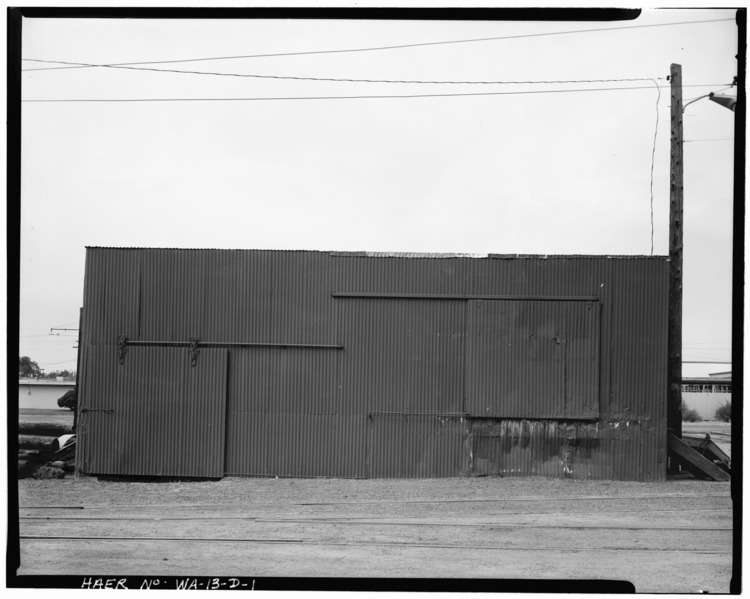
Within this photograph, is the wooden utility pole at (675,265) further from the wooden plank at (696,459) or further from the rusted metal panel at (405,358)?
the rusted metal panel at (405,358)

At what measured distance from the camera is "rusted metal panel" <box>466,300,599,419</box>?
1681cm

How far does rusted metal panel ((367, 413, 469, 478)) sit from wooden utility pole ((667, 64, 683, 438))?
460cm

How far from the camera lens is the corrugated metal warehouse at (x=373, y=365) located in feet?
55.2

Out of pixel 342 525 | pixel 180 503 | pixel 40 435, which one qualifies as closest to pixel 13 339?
pixel 342 525

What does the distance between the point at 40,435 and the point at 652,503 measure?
18377 mm

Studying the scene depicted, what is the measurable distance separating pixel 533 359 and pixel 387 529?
565cm

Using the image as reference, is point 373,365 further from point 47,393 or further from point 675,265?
point 47,393

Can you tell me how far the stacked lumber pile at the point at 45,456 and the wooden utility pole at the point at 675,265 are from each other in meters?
13.0

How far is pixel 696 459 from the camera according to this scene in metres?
17.1

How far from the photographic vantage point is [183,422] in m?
17.0

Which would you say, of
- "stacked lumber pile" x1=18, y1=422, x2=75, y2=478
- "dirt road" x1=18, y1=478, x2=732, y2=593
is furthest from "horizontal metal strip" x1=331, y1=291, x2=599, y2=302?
"stacked lumber pile" x1=18, y1=422, x2=75, y2=478

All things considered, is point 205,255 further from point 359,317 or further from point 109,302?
point 359,317

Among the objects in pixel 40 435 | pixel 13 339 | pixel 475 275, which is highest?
pixel 475 275

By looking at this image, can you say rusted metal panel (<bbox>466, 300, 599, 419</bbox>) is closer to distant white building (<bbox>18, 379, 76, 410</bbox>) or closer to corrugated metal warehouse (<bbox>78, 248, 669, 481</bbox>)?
corrugated metal warehouse (<bbox>78, 248, 669, 481</bbox>)
